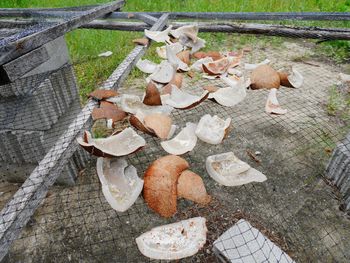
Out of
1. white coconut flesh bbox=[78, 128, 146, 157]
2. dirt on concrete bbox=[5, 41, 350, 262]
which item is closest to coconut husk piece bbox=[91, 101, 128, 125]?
white coconut flesh bbox=[78, 128, 146, 157]

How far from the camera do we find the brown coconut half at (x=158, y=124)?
2.44 meters

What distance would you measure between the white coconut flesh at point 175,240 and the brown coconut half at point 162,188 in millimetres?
108

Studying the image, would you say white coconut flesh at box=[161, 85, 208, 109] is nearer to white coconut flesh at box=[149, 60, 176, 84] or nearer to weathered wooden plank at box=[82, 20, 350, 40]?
white coconut flesh at box=[149, 60, 176, 84]

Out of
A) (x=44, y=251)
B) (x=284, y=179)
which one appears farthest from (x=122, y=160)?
(x=284, y=179)

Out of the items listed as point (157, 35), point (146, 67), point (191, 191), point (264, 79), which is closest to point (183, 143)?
A: point (191, 191)

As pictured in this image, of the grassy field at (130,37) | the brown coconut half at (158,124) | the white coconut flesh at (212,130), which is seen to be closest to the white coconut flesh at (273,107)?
the white coconut flesh at (212,130)

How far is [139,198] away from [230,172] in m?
0.71

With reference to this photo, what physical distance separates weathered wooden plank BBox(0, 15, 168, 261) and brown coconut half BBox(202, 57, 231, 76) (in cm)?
161

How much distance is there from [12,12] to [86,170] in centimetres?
288

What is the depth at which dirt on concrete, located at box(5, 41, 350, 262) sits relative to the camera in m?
2.08

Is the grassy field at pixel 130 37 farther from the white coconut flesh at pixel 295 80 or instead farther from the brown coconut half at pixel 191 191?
the brown coconut half at pixel 191 191

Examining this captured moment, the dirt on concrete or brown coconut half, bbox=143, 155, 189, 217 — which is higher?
brown coconut half, bbox=143, 155, 189, 217

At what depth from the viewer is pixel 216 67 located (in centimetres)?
365

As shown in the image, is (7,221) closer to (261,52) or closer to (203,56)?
(203,56)
